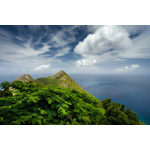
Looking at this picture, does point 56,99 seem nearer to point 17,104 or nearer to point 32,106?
point 32,106

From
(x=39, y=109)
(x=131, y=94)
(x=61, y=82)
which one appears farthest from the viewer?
(x=131, y=94)

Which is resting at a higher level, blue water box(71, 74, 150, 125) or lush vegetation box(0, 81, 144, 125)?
lush vegetation box(0, 81, 144, 125)

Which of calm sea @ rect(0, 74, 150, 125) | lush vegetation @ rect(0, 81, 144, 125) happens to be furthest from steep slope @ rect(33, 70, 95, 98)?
lush vegetation @ rect(0, 81, 144, 125)

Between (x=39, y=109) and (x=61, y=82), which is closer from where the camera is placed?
(x=39, y=109)

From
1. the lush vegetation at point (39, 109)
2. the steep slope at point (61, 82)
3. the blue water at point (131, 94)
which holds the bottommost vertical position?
the blue water at point (131, 94)

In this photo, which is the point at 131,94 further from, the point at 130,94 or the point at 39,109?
the point at 39,109

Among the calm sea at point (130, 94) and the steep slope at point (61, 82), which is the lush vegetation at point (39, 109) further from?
the steep slope at point (61, 82)

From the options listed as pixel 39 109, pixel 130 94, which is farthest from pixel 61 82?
pixel 130 94

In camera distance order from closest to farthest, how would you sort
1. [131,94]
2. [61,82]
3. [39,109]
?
[39,109], [61,82], [131,94]

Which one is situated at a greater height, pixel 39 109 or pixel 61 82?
pixel 61 82

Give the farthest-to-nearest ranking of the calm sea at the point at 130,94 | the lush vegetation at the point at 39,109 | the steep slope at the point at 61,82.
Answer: the steep slope at the point at 61,82 → the calm sea at the point at 130,94 → the lush vegetation at the point at 39,109

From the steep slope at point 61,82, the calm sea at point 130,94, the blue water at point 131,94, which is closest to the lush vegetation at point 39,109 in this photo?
the calm sea at point 130,94

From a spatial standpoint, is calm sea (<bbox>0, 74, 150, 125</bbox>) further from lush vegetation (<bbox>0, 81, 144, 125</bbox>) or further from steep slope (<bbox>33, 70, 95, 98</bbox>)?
steep slope (<bbox>33, 70, 95, 98</bbox>)

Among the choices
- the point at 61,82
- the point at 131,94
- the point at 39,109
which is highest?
the point at 61,82
